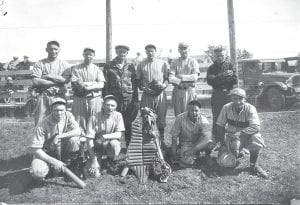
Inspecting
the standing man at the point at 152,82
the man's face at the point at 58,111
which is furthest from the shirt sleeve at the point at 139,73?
the man's face at the point at 58,111

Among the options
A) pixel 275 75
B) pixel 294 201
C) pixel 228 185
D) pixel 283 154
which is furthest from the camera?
pixel 275 75

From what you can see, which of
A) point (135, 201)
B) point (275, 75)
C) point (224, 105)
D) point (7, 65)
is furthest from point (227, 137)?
point (7, 65)

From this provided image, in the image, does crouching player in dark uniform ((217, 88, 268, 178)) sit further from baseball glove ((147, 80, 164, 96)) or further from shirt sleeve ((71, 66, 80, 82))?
shirt sleeve ((71, 66, 80, 82))

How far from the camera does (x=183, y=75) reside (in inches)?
225

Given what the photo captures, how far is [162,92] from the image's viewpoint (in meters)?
5.82

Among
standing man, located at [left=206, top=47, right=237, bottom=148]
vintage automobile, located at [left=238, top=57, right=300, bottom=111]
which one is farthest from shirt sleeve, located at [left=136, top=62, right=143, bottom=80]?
vintage automobile, located at [left=238, top=57, right=300, bottom=111]

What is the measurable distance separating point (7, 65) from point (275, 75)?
34.2ft

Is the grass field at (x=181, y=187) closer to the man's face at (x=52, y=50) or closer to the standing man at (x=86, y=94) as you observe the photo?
the standing man at (x=86, y=94)

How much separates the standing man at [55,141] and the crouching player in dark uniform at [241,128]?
259 centimetres

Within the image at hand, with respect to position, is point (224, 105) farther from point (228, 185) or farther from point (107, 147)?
point (107, 147)

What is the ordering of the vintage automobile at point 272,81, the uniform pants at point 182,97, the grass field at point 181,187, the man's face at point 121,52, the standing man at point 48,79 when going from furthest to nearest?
1. the vintage automobile at point 272,81
2. the uniform pants at point 182,97
3. the man's face at point 121,52
4. the standing man at point 48,79
5. the grass field at point 181,187

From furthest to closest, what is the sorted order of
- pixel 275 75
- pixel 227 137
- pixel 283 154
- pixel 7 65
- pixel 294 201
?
pixel 7 65, pixel 275 75, pixel 283 154, pixel 227 137, pixel 294 201

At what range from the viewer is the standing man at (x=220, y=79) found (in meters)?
5.85

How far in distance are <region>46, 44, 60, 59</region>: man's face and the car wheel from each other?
26.2 ft
